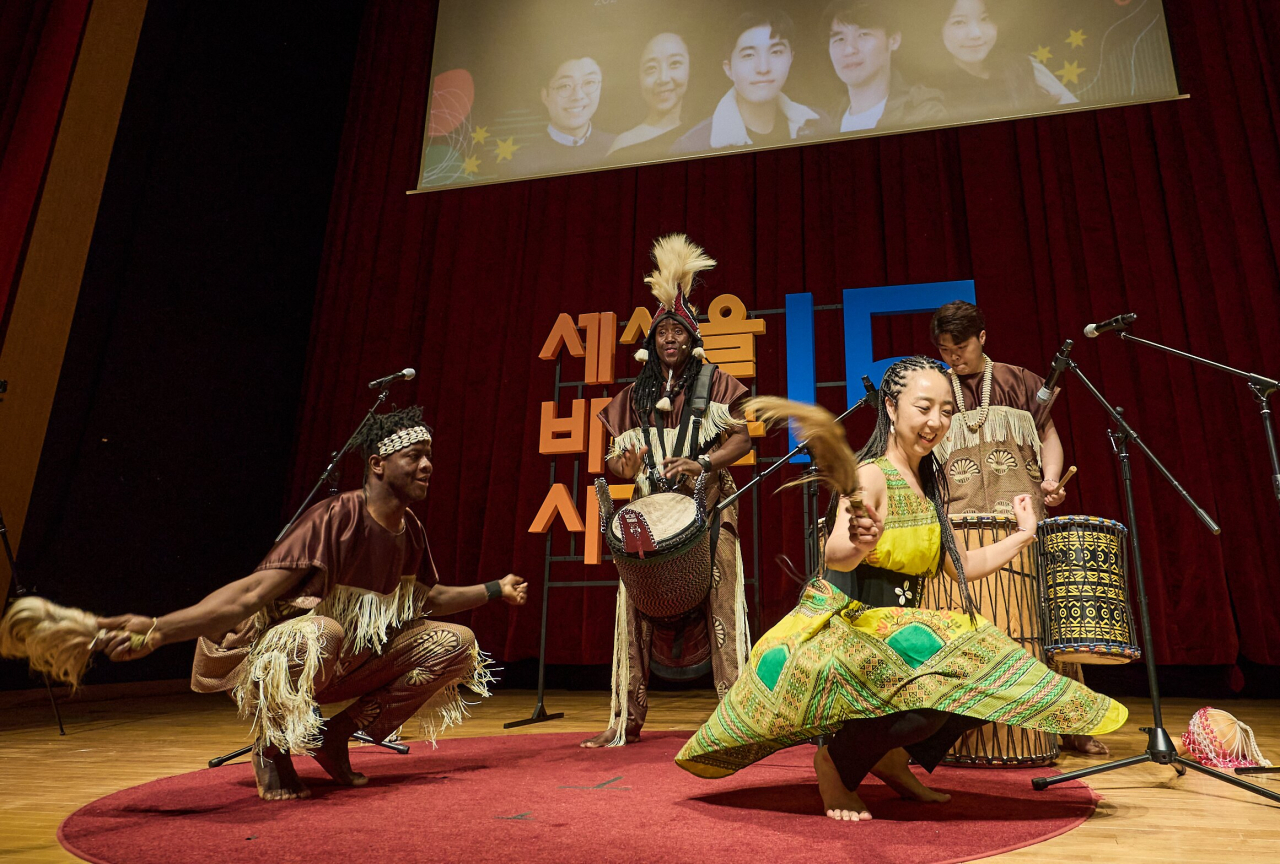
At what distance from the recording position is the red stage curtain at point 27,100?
464 centimetres

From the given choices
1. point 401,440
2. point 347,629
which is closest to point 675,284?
point 401,440

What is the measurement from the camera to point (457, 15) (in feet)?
21.1

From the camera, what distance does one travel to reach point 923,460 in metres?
2.19

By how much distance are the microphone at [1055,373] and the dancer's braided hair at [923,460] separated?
1.96 feet

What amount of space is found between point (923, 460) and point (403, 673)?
5.18 ft

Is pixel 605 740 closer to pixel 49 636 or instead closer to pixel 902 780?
pixel 902 780

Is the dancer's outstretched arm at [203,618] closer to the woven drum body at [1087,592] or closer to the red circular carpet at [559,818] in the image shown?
the red circular carpet at [559,818]

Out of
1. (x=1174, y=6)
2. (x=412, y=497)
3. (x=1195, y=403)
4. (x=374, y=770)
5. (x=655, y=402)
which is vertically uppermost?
(x=1174, y=6)

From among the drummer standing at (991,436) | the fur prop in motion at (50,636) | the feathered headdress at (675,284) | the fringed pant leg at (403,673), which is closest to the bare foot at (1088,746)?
the drummer standing at (991,436)

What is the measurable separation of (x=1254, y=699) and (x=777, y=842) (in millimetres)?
4218

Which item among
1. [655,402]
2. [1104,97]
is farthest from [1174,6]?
[655,402]

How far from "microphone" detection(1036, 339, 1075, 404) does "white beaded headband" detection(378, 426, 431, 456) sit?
6.08ft

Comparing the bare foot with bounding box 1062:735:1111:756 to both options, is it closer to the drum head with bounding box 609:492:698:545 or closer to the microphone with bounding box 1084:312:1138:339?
the microphone with bounding box 1084:312:1138:339

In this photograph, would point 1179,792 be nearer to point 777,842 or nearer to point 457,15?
Answer: point 777,842
